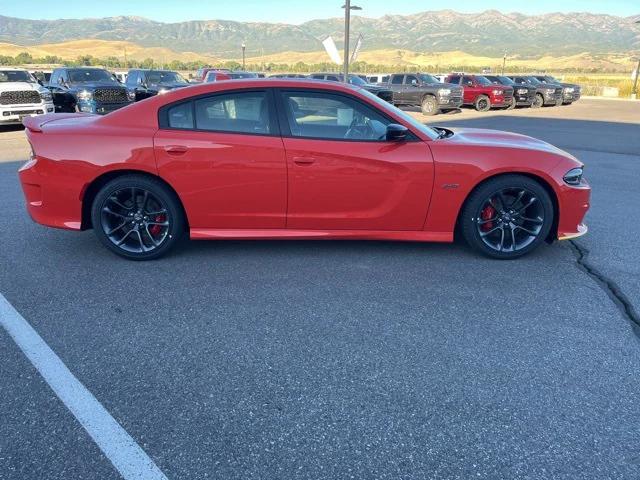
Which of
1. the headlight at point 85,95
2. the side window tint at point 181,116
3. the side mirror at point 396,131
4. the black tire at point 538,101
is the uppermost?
the side window tint at point 181,116

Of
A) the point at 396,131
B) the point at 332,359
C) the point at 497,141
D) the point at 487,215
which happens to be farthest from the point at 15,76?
the point at 332,359

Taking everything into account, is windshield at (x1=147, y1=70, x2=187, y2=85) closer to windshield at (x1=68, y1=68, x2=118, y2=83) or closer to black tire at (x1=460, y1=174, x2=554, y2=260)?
windshield at (x1=68, y1=68, x2=118, y2=83)

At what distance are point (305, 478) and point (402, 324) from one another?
152cm

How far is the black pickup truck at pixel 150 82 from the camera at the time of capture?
58.8 ft

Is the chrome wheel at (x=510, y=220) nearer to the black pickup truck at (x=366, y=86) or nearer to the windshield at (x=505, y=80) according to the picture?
the black pickup truck at (x=366, y=86)

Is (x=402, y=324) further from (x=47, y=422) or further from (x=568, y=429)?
(x=47, y=422)

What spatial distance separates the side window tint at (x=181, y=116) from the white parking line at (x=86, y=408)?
197 cm

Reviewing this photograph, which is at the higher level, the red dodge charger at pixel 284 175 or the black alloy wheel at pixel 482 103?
the red dodge charger at pixel 284 175

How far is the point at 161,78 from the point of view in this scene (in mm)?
19219

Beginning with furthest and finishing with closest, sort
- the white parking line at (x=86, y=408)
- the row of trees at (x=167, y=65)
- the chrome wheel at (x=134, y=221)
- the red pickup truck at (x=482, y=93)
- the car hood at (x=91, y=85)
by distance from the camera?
1. the row of trees at (x=167, y=65)
2. the red pickup truck at (x=482, y=93)
3. the car hood at (x=91, y=85)
4. the chrome wheel at (x=134, y=221)
5. the white parking line at (x=86, y=408)

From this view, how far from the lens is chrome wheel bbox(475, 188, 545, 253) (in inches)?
183

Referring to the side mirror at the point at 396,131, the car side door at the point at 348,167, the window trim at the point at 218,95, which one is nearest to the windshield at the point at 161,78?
the window trim at the point at 218,95

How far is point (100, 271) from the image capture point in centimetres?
439

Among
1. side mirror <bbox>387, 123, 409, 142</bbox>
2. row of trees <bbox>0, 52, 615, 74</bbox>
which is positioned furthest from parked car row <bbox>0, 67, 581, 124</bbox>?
row of trees <bbox>0, 52, 615, 74</bbox>
